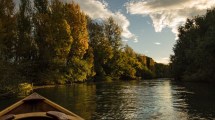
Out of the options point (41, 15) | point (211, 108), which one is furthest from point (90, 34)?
point (211, 108)

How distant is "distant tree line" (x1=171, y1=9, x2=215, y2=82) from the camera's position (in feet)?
187

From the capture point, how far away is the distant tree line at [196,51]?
187 ft

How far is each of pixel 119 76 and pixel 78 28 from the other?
3146 centimetres

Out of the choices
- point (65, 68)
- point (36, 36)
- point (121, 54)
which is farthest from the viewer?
point (121, 54)

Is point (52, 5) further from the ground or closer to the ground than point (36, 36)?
further from the ground

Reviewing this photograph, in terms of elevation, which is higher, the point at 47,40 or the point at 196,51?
the point at 47,40

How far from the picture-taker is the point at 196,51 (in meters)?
61.6

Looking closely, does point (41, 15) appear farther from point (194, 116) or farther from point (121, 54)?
point (194, 116)

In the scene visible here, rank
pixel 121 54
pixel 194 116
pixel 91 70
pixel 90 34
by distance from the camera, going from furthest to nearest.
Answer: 1. pixel 121 54
2. pixel 90 34
3. pixel 91 70
4. pixel 194 116

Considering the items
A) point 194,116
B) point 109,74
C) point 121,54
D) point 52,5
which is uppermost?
point 52,5

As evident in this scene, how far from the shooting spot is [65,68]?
6669 centimetres

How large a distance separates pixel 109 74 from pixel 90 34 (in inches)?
502

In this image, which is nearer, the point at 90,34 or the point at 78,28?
the point at 78,28

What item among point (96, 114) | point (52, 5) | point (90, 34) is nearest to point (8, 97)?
point (96, 114)
